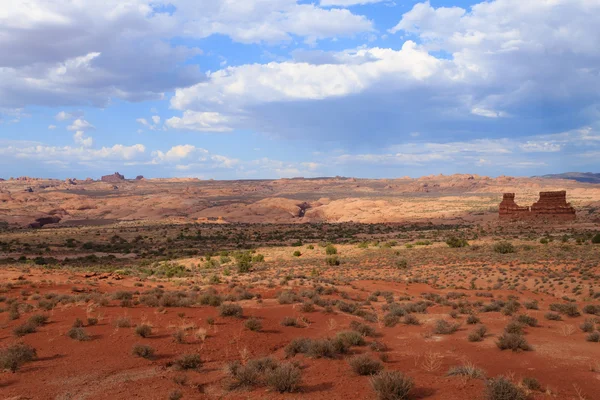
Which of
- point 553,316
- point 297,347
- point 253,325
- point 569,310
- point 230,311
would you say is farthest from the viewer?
point 569,310

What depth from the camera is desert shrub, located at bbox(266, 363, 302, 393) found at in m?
8.15

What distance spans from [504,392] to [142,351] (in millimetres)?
7560

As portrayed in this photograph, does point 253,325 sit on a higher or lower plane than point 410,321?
higher

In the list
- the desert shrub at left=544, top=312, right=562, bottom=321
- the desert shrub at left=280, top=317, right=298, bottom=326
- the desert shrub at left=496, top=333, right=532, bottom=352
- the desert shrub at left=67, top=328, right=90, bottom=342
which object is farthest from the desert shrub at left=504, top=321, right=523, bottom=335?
the desert shrub at left=67, top=328, right=90, bottom=342

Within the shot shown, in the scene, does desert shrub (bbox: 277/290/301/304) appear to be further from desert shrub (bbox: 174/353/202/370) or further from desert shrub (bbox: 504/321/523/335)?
desert shrub (bbox: 504/321/523/335)

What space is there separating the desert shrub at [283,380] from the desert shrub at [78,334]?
215 inches

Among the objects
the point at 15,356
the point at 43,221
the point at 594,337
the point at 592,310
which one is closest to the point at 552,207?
the point at 592,310

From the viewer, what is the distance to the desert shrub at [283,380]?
26.7ft

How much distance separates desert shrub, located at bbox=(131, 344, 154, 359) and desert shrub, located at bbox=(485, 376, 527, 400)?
284 inches

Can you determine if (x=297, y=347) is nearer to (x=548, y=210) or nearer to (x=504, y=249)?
(x=504, y=249)

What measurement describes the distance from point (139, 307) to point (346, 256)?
24124 mm

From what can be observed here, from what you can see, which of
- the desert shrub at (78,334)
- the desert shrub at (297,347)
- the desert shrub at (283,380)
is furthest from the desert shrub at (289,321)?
the desert shrub at (78,334)

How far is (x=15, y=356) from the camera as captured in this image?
9227mm

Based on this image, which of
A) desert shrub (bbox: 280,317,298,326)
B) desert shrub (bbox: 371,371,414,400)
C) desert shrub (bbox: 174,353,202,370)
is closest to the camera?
desert shrub (bbox: 371,371,414,400)
